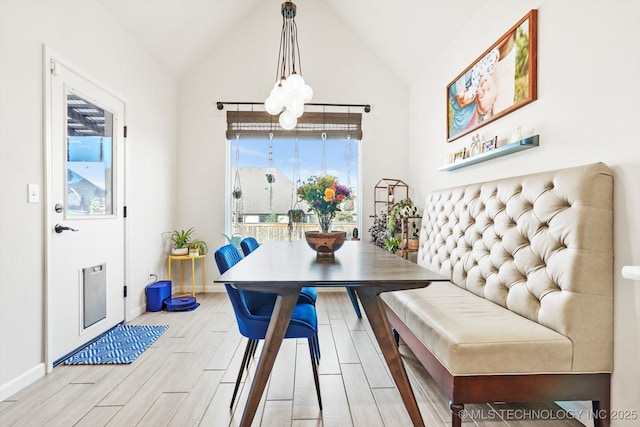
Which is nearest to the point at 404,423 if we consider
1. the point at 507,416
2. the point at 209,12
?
the point at 507,416

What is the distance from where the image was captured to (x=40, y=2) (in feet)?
6.89

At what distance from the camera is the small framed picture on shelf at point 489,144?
237cm

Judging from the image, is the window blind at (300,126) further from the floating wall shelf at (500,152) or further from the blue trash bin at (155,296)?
the blue trash bin at (155,296)

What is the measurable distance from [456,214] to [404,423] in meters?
1.54

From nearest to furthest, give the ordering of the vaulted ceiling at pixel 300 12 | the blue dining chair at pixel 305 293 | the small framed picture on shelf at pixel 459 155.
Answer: the blue dining chair at pixel 305 293 < the small framed picture on shelf at pixel 459 155 < the vaulted ceiling at pixel 300 12

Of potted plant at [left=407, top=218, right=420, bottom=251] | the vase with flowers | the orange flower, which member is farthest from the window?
the orange flower

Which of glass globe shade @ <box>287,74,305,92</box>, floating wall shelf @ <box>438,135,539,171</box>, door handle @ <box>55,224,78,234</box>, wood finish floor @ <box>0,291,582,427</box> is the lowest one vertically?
wood finish floor @ <box>0,291,582,427</box>

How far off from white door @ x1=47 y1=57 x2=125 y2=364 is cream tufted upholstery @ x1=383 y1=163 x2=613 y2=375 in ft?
7.71

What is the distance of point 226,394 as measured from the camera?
189cm

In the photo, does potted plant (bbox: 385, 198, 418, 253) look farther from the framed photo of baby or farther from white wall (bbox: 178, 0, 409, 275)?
the framed photo of baby

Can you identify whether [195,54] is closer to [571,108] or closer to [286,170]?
[286,170]

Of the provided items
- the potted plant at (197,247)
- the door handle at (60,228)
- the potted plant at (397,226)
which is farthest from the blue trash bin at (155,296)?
the potted plant at (397,226)

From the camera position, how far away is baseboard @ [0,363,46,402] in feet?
5.94

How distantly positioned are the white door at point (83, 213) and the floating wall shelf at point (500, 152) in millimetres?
2978
